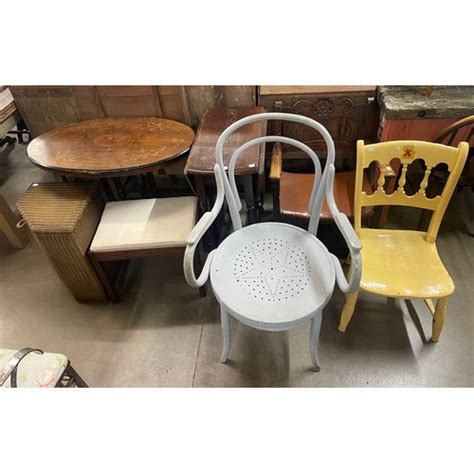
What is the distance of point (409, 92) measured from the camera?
70.0 inches

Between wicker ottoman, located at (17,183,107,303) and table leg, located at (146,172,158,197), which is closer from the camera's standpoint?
wicker ottoman, located at (17,183,107,303)

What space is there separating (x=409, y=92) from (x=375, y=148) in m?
0.56

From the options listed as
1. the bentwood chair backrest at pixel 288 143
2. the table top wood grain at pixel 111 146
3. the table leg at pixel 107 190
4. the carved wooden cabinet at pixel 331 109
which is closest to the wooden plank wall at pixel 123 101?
the table top wood grain at pixel 111 146

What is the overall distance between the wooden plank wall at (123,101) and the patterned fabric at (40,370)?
5.18ft

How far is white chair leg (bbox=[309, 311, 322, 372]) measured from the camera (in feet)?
4.69

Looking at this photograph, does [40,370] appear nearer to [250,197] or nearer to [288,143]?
[250,197]

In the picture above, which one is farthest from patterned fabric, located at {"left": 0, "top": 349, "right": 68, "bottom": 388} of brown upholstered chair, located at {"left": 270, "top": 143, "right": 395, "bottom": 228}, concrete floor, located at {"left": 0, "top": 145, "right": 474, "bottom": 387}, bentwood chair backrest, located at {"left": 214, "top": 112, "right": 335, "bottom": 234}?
brown upholstered chair, located at {"left": 270, "top": 143, "right": 395, "bottom": 228}

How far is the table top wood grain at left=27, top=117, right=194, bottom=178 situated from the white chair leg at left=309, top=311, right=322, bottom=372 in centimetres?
109

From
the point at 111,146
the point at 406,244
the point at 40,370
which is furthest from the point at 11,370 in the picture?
the point at 406,244

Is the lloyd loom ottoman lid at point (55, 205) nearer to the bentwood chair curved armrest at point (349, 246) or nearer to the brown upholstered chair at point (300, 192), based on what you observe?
the brown upholstered chair at point (300, 192)

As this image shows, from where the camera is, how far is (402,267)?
59.3 inches

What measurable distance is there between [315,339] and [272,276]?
0.38 metres

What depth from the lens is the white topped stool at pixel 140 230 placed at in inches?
66.7

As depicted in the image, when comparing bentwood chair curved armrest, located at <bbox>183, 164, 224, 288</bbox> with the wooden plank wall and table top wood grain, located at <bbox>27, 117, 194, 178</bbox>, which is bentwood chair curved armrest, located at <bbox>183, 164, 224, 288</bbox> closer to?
table top wood grain, located at <bbox>27, 117, 194, 178</bbox>
